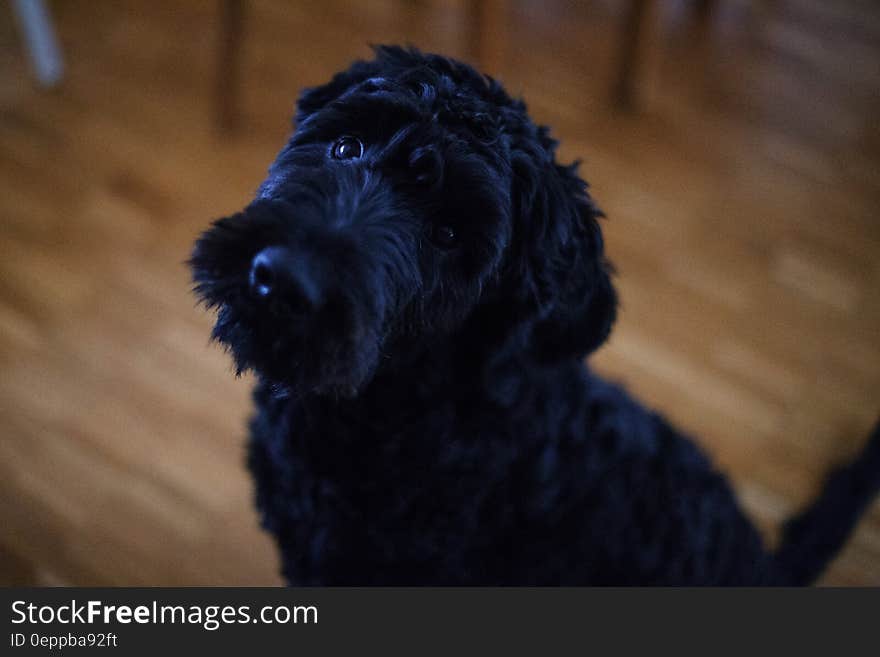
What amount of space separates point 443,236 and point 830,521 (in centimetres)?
107

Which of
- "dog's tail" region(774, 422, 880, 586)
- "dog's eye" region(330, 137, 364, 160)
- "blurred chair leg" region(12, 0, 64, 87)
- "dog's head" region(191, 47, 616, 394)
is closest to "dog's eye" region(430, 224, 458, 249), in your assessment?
"dog's head" region(191, 47, 616, 394)

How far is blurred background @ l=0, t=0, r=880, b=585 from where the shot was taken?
196 centimetres

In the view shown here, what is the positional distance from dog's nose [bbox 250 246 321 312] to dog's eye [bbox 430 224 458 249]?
0.81 ft

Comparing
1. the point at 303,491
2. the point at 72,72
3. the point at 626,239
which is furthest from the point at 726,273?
the point at 72,72

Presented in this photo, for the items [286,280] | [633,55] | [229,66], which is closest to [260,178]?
[229,66]

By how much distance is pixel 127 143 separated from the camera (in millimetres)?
2457

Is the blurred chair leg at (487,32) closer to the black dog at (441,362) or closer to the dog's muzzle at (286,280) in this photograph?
the black dog at (441,362)

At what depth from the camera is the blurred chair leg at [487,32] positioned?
2.26m

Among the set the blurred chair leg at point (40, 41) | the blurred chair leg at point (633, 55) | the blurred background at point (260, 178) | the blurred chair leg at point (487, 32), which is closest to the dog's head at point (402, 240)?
the blurred background at point (260, 178)

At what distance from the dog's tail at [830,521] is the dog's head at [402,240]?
0.72 m

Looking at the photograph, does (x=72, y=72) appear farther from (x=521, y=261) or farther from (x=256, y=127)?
(x=521, y=261)

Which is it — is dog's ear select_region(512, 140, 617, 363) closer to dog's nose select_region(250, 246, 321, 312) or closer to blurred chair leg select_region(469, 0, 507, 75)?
dog's nose select_region(250, 246, 321, 312)

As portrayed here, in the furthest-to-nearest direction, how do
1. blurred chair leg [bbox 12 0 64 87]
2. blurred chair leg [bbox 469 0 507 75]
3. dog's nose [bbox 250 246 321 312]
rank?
blurred chair leg [bbox 12 0 64 87] < blurred chair leg [bbox 469 0 507 75] < dog's nose [bbox 250 246 321 312]

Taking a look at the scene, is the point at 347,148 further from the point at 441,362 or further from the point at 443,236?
the point at 441,362
